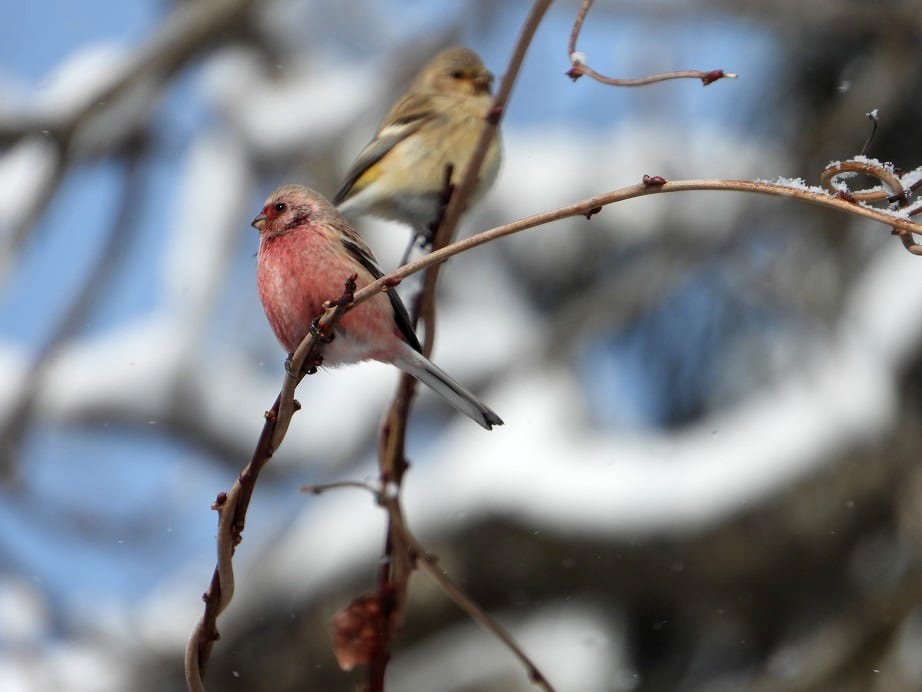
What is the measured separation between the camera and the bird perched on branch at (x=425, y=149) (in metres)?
3.25

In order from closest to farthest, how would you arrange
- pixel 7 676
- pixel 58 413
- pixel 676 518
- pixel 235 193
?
pixel 7 676, pixel 676 518, pixel 58 413, pixel 235 193

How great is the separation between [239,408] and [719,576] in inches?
111

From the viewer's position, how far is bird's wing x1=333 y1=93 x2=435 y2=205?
329 cm

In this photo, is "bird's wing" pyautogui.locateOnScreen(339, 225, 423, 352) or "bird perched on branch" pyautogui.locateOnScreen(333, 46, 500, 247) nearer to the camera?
"bird's wing" pyautogui.locateOnScreen(339, 225, 423, 352)

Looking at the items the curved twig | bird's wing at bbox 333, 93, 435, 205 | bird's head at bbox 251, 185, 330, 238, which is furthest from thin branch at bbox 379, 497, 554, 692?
bird's wing at bbox 333, 93, 435, 205

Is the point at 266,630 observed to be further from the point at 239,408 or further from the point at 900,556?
the point at 900,556

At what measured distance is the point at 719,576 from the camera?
19.3 feet

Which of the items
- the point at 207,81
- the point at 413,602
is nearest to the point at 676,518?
the point at 413,602

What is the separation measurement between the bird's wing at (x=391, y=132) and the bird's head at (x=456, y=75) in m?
0.08

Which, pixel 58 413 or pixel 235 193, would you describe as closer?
pixel 58 413

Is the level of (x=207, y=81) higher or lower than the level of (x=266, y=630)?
higher

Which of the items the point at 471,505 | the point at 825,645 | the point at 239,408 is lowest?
the point at 825,645

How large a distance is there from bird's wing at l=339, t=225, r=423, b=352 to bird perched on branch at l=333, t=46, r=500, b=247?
0.67 meters

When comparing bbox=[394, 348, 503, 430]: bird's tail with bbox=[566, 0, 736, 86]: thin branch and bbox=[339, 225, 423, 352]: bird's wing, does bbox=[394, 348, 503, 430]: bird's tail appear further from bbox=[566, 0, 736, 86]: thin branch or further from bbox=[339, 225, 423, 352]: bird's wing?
bbox=[566, 0, 736, 86]: thin branch
